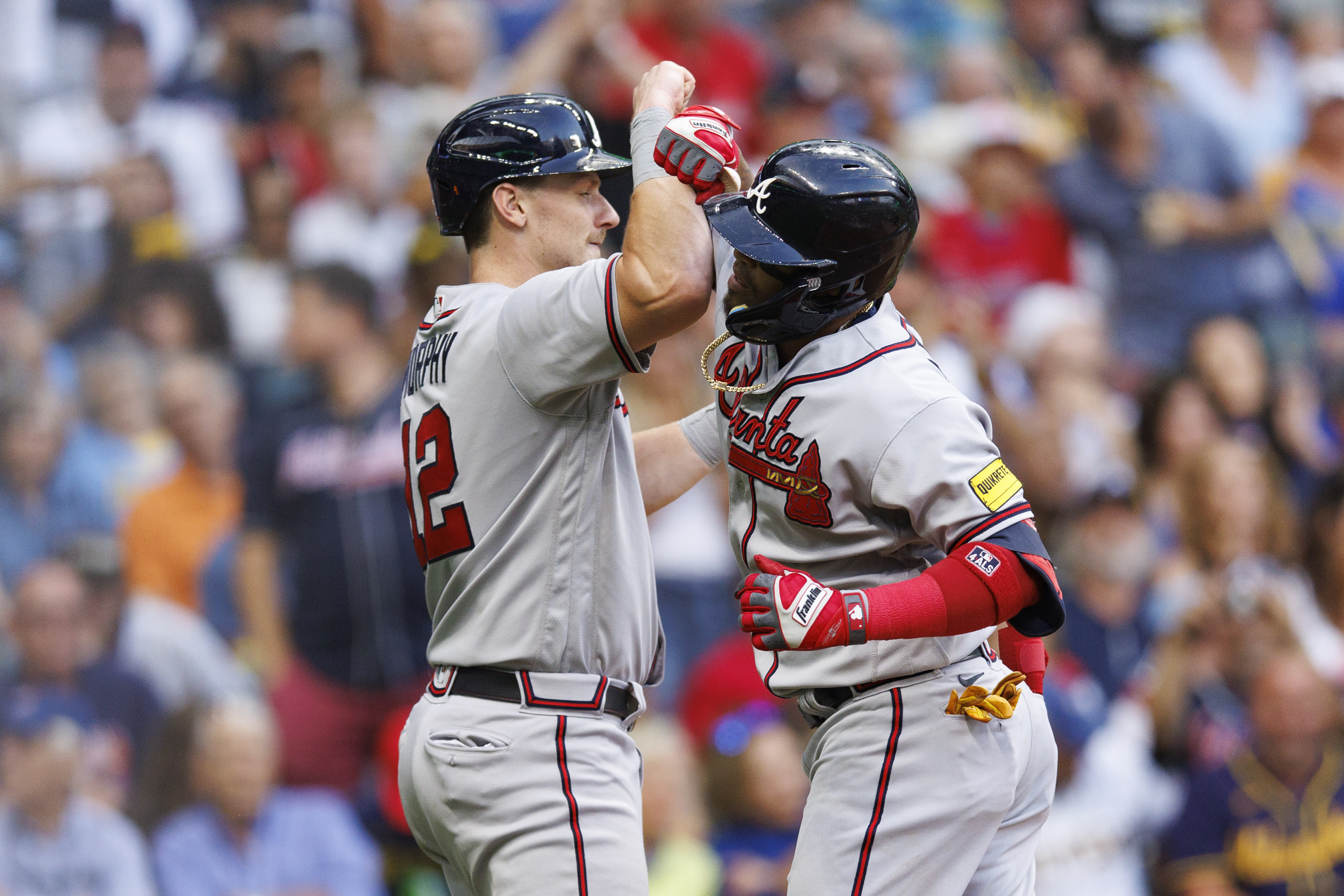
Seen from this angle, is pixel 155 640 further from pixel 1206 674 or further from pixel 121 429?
pixel 1206 674

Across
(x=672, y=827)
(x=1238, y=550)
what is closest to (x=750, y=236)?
(x=672, y=827)

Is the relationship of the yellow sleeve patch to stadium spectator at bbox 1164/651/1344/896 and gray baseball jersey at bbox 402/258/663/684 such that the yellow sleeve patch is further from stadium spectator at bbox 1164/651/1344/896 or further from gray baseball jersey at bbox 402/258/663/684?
stadium spectator at bbox 1164/651/1344/896

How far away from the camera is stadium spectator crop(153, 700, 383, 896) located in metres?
5.25

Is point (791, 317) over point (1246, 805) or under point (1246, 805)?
over

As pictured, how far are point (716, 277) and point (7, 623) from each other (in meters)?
3.98

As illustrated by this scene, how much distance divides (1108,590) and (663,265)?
415cm

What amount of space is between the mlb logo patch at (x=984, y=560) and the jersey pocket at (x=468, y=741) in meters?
0.91

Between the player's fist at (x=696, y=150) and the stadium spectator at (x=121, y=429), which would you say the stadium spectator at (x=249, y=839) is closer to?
the stadium spectator at (x=121, y=429)

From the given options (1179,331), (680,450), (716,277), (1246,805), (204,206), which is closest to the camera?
(716,277)

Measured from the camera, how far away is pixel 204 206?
6867 mm

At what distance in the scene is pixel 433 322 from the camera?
298 centimetres

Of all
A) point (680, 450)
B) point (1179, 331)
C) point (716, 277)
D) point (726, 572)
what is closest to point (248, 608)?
point (726, 572)

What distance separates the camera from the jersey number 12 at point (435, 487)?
2826 mm

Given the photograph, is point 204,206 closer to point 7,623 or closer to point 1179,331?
point 7,623
